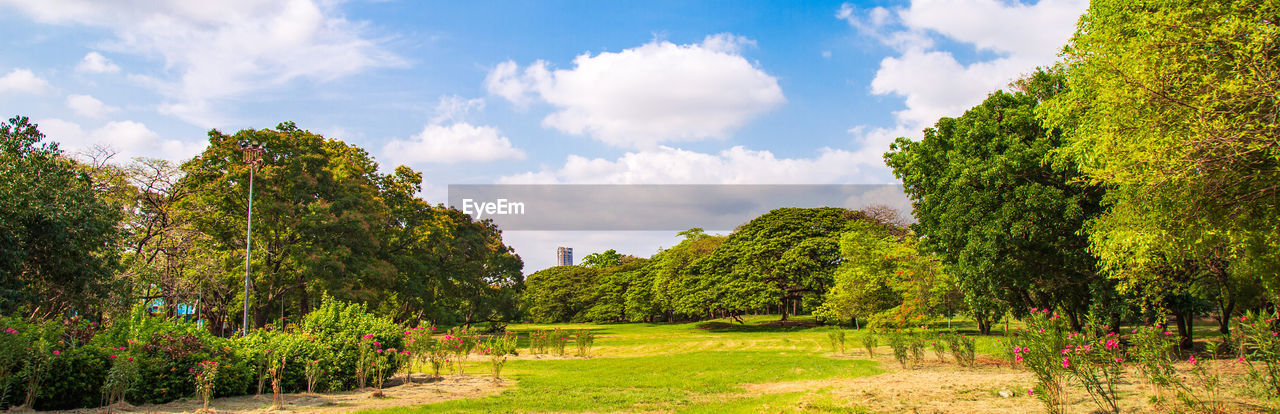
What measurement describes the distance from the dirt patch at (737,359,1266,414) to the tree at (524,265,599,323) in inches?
2500

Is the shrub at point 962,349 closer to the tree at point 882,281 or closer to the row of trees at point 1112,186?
the row of trees at point 1112,186

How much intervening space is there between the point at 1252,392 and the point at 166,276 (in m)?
31.4

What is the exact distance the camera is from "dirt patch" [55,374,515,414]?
9414 mm

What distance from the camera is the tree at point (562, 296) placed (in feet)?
251

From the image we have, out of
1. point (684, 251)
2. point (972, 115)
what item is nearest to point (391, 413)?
point (972, 115)

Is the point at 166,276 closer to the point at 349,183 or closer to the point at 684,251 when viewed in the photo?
the point at 349,183

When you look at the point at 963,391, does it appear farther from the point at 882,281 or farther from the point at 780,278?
the point at 780,278

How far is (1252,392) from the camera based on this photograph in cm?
778

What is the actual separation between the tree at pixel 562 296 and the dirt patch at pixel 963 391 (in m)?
63.5

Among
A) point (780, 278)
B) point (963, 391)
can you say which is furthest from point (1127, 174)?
point (780, 278)

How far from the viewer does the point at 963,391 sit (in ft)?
33.8

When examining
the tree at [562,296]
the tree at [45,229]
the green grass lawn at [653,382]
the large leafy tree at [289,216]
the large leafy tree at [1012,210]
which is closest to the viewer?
the green grass lawn at [653,382]

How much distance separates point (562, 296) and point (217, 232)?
5160 cm

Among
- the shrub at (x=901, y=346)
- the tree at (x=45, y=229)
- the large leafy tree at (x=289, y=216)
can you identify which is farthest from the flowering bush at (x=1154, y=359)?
the large leafy tree at (x=289, y=216)
